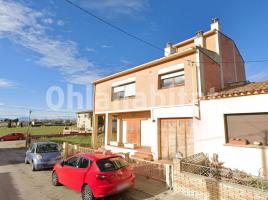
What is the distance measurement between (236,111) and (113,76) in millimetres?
11070

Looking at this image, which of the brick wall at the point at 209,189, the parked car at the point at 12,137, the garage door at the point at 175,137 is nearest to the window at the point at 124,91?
the garage door at the point at 175,137

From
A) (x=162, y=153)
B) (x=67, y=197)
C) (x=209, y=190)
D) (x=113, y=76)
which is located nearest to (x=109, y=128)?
(x=113, y=76)

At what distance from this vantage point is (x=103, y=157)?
708 cm

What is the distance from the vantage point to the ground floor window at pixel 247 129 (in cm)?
869

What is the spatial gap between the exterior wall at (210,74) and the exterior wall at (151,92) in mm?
664

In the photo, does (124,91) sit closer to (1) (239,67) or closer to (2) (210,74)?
(2) (210,74)

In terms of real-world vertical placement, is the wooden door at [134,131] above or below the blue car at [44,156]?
above

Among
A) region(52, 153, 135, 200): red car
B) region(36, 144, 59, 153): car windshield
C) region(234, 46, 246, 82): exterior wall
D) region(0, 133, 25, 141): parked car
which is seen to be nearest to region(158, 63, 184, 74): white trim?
region(234, 46, 246, 82): exterior wall

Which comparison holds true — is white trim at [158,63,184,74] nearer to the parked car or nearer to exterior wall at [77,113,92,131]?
the parked car

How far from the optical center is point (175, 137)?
1208 cm

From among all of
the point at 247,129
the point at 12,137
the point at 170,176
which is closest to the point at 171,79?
the point at 247,129

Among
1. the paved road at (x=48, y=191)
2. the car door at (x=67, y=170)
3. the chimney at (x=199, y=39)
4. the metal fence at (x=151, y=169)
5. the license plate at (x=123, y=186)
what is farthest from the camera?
the chimney at (x=199, y=39)

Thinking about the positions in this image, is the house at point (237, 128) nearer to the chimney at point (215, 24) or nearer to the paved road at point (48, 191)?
the paved road at point (48, 191)

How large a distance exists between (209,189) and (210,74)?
695 centimetres
